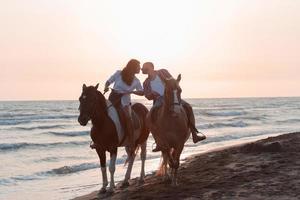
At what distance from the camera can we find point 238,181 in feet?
29.6

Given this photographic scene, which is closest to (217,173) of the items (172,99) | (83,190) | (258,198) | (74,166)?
(172,99)

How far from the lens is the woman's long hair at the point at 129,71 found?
10656mm

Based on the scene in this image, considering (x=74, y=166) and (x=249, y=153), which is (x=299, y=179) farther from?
(x=74, y=166)

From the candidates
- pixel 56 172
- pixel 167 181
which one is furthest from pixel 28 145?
pixel 167 181

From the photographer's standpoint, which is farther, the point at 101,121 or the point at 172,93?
the point at 101,121

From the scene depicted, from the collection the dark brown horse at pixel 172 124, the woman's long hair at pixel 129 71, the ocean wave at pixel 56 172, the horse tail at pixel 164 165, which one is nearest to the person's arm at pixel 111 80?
the woman's long hair at pixel 129 71

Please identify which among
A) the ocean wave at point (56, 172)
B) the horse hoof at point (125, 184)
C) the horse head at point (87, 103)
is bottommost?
the ocean wave at point (56, 172)

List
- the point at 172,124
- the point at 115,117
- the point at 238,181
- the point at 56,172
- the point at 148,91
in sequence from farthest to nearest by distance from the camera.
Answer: the point at 56,172, the point at 148,91, the point at 115,117, the point at 172,124, the point at 238,181

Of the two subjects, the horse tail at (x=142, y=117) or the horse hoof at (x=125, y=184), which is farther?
the horse tail at (x=142, y=117)

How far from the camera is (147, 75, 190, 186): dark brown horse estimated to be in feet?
31.2

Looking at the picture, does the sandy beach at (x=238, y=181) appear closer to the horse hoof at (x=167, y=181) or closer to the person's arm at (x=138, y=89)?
the horse hoof at (x=167, y=181)

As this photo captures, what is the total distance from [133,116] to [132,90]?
2.05 ft

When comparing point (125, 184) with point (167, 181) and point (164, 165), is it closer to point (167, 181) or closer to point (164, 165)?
point (164, 165)

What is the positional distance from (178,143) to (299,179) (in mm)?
2407
